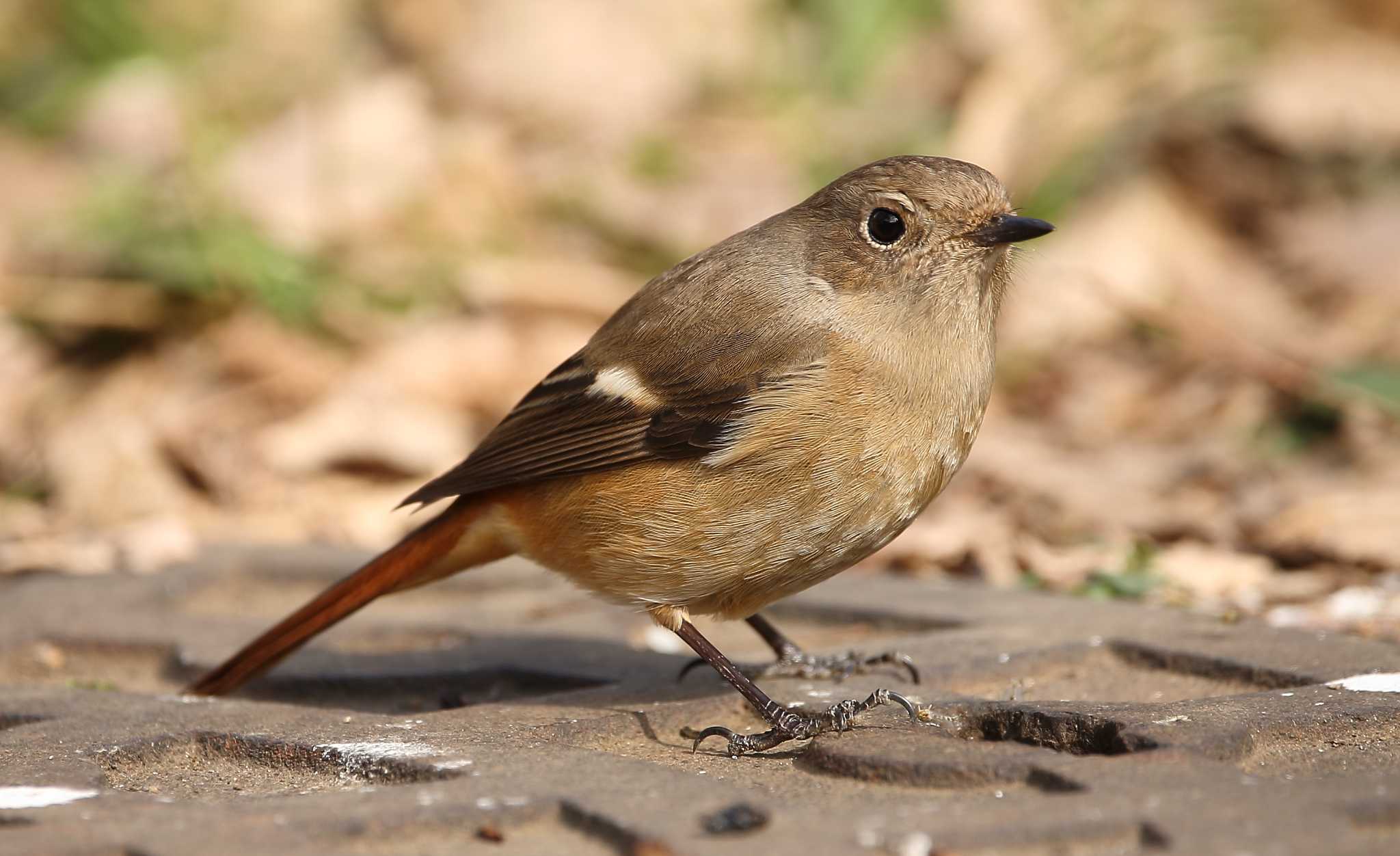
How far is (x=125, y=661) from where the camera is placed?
4055 mm

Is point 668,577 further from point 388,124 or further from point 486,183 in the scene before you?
point 388,124

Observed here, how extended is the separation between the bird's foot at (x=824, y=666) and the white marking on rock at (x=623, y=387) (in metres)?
0.60

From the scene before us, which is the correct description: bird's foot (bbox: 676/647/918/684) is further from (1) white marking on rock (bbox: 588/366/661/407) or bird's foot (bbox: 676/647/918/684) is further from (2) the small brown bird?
(1) white marking on rock (bbox: 588/366/661/407)

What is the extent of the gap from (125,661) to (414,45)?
7388 mm

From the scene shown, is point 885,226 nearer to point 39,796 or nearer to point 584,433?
point 584,433

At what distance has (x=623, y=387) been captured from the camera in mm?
3873

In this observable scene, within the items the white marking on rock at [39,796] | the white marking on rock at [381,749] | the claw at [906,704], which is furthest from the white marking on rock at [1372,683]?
the white marking on rock at [39,796]

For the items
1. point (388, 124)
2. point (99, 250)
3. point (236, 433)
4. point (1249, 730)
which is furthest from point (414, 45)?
point (1249, 730)

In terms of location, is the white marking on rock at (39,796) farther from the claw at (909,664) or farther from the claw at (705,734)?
the claw at (909,664)

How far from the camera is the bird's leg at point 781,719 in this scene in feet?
10.1

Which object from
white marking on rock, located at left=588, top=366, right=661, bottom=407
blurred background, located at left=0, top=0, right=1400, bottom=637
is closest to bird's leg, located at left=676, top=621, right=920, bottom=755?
white marking on rock, located at left=588, top=366, right=661, bottom=407

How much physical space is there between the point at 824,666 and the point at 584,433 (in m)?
0.76

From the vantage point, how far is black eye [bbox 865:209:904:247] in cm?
379

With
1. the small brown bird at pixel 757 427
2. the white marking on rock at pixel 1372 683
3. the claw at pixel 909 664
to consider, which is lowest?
the white marking on rock at pixel 1372 683
